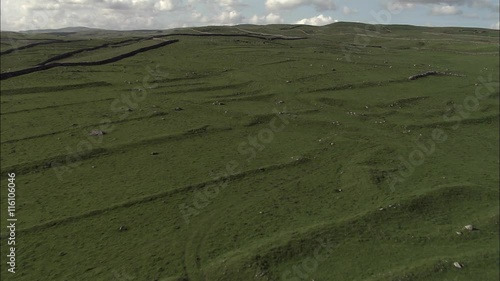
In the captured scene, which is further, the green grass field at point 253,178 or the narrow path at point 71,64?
the narrow path at point 71,64

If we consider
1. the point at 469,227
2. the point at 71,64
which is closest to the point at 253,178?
the point at 469,227

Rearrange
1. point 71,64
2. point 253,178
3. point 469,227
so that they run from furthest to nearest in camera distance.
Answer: point 71,64, point 253,178, point 469,227

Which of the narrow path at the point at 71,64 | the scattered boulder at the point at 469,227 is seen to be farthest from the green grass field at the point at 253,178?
the narrow path at the point at 71,64

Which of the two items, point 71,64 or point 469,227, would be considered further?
point 71,64

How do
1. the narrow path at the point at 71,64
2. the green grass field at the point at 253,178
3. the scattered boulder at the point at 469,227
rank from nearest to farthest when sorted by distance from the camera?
the green grass field at the point at 253,178 < the scattered boulder at the point at 469,227 < the narrow path at the point at 71,64

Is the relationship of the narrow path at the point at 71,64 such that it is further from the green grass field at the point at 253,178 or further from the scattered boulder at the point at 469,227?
the scattered boulder at the point at 469,227

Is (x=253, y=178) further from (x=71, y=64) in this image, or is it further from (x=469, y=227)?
(x=71, y=64)

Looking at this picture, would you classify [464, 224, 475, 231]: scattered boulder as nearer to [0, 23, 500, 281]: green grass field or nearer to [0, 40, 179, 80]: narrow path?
[0, 23, 500, 281]: green grass field

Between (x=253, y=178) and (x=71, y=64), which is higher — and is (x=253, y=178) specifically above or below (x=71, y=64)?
below
